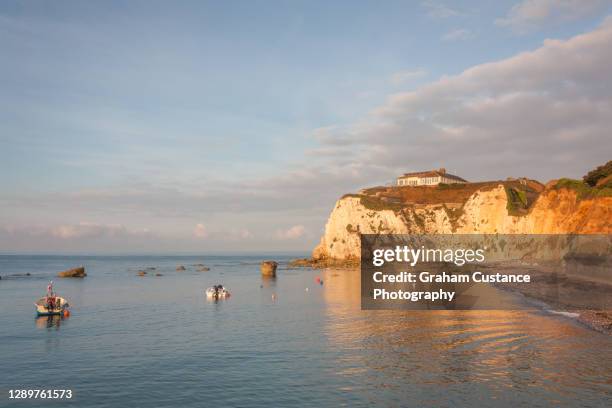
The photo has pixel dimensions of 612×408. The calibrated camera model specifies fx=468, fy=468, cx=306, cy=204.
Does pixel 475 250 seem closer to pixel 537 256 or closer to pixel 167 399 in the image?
pixel 537 256

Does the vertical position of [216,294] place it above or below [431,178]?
below

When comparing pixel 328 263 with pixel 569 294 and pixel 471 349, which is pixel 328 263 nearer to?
pixel 569 294

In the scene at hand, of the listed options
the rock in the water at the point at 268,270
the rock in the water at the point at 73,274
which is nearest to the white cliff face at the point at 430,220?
the rock in the water at the point at 268,270

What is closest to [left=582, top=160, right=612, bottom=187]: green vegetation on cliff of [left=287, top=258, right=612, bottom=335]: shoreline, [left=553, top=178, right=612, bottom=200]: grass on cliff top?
[left=553, top=178, right=612, bottom=200]: grass on cliff top

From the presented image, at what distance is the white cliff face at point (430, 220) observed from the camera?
11462cm

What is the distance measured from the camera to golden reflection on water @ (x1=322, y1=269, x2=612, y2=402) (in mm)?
27375

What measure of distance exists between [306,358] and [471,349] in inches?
492

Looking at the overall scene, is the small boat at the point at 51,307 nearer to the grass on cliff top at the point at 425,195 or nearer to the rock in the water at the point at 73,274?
the rock in the water at the point at 73,274

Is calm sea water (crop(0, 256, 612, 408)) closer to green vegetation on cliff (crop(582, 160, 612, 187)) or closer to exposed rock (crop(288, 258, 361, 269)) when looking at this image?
green vegetation on cliff (crop(582, 160, 612, 187))

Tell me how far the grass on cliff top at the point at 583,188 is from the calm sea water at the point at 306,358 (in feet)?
119

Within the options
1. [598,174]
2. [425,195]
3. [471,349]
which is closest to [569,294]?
[471,349]

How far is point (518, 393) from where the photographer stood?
24594 millimetres

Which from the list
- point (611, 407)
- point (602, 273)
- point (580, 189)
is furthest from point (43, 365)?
point (580, 189)

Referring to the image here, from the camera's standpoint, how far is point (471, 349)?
114ft
